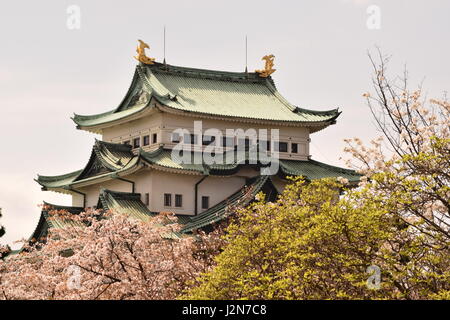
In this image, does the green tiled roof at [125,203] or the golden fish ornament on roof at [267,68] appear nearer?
the green tiled roof at [125,203]

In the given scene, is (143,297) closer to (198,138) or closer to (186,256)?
(186,256)

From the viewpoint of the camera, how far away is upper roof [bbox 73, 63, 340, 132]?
4925 cm

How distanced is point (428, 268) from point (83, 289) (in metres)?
12.7

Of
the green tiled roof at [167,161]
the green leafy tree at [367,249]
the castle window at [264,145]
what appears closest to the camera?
the green leafy tree at [367,249]

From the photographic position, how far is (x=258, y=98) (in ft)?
172

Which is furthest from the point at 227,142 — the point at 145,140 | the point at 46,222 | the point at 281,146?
the point at 46,222

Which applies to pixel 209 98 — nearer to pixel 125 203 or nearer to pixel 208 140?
pixel 208 140

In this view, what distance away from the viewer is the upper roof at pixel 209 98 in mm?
49250

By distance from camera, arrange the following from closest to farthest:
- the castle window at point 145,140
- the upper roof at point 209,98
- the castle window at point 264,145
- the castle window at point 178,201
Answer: the castle window at point 178,201, the castle window at point 145,140, the upper roof at point 209,98, the castle window at point 264,145

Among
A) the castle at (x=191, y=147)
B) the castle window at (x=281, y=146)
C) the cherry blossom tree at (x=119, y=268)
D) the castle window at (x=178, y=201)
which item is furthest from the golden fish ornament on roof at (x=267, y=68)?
the cherry blossom tree at (x=119, y=268)

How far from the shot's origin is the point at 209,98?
1991 inches

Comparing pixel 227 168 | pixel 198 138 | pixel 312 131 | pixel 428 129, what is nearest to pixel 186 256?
pixel 428 129

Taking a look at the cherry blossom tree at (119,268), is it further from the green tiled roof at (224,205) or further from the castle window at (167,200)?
the castle window at (167,200)

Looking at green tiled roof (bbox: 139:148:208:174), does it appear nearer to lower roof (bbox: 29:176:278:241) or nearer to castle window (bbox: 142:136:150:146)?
lower roof (bbox: 29:176:278:241)
